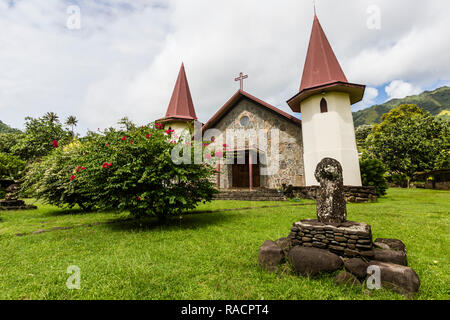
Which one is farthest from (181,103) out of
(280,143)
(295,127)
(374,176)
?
(374,176)

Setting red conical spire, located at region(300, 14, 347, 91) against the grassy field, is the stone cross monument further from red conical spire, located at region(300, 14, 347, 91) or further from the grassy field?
red conical spire, located at region(300, 14, 347, 91)

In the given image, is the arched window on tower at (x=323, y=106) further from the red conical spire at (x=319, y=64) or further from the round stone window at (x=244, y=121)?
the round stone window at (x=244, y=121)

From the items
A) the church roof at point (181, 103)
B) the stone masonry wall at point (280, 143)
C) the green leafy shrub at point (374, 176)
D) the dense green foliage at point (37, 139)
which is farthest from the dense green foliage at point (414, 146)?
the dense green foliage at point (37, 139)

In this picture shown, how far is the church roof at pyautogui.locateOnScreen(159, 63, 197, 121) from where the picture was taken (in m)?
17.6

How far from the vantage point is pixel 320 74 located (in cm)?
1220

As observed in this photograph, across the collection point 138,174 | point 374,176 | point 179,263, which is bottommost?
point 179,263

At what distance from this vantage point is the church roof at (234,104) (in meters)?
13.6

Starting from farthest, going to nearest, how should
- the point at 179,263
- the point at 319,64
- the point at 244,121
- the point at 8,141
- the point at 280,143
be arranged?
the point at 8,141 < the point at 244,121 < the point at 280,143 < the point at 319,64 < the point at 179,263

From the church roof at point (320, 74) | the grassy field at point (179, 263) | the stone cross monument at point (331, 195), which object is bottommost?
the grassy field at point (179, 263)

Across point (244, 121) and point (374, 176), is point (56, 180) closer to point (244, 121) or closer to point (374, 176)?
point (244, 121)

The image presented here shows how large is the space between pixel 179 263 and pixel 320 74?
12772mm

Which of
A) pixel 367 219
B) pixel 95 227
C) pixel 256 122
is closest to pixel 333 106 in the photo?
pixel 256 122

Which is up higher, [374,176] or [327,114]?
[327,114]
